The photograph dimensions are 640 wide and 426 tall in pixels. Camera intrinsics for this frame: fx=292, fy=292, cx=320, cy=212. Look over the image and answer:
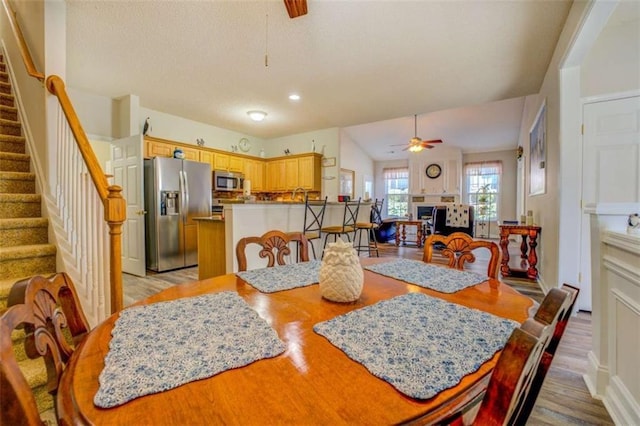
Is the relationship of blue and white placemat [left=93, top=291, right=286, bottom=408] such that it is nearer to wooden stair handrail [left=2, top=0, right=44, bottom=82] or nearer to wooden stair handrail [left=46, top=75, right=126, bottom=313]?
wooden stair handrail [left=46, top=75, right=126, bottom=313]

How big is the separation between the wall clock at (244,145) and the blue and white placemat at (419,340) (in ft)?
19.8

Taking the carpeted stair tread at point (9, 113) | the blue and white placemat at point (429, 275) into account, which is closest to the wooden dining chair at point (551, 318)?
the blue and white placemat at point (429, 275)

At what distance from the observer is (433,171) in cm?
903

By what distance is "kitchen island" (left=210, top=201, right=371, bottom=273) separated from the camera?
3045 millimetres

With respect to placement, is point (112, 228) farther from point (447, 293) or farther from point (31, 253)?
point (447, 293)

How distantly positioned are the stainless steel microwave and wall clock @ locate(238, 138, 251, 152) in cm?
85

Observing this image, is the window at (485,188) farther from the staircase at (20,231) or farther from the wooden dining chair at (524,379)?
the staircase at (20,231)

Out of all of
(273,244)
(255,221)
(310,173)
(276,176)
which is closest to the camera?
(273,244)

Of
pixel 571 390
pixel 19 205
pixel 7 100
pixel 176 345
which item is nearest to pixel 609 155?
pixel 571 390

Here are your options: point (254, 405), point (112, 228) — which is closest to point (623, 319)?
point (254, 405)

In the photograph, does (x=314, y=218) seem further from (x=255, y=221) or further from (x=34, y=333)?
(x=34, y=333)

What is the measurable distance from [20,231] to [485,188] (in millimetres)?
9633

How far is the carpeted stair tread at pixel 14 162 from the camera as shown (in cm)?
235

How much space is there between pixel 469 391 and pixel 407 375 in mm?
118
